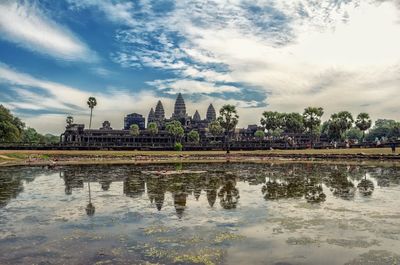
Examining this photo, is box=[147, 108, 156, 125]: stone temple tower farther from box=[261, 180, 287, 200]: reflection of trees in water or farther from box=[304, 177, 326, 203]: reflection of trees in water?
box=[304, 177, 326, 203]: reflection of trees in water

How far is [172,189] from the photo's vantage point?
23922mm

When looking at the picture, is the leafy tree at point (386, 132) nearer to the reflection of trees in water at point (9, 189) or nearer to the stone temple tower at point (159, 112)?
the stone temple tower at point (159, 112)

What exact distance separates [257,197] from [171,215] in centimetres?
693

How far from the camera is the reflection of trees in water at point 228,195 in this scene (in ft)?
61.9

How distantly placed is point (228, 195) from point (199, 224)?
7.67 m

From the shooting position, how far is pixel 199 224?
14.4m

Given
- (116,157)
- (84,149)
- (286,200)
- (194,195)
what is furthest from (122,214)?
(84,149)

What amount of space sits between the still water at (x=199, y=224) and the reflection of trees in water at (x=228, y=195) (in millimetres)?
68

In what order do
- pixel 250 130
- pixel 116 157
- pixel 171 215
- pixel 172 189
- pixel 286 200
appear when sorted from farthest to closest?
pixel 250 130, pixel 116 157, pixel 172 189, pixel 286 200, pixel 171 215

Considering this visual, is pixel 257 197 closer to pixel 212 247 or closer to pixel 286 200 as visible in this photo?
pixel 286 200

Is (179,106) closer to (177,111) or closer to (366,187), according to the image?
(177,111)

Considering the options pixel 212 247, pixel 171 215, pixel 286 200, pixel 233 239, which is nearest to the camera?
pixel 212 247

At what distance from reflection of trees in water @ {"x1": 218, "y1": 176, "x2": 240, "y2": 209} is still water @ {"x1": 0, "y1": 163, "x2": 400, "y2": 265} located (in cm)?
7

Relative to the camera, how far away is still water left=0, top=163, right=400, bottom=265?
10.5 m
